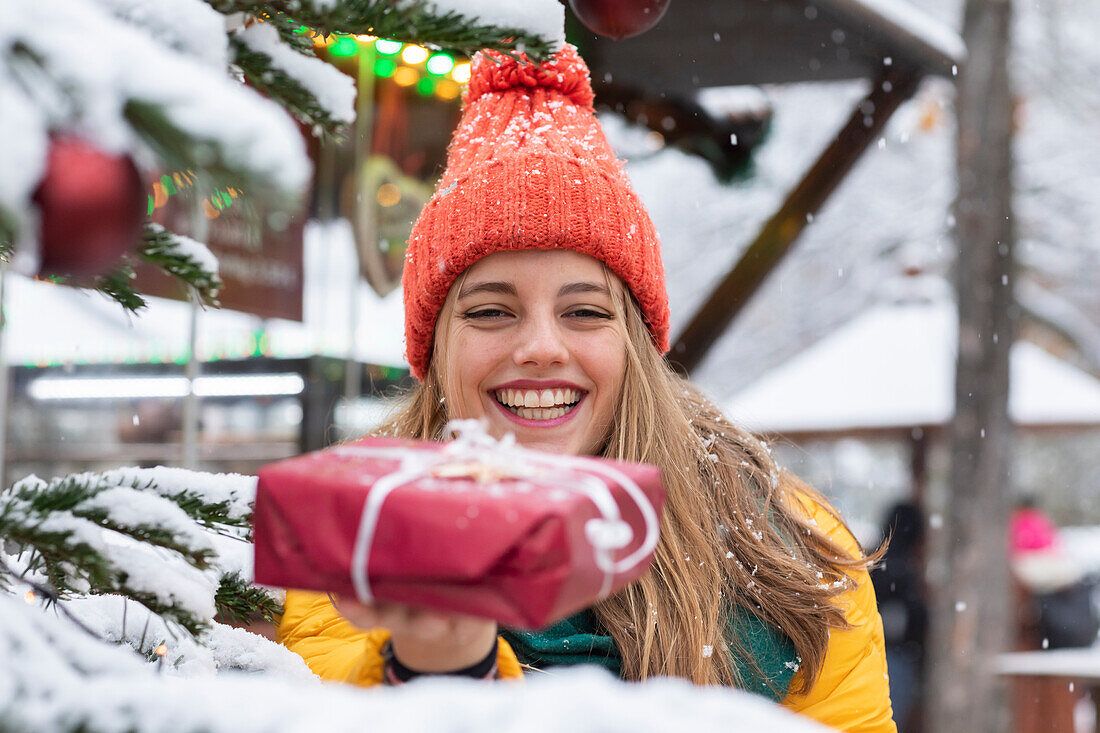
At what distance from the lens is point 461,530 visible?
0.72 meters

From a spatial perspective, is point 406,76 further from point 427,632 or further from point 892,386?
point 892,386

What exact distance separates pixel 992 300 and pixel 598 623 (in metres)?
4.68

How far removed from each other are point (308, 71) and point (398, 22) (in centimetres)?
14

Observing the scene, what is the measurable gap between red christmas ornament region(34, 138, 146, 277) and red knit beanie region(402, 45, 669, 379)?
3.91ft

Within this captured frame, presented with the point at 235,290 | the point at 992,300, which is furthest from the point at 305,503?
the point at 992,300

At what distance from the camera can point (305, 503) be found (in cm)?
77

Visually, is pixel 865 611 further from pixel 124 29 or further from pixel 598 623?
pixel 124 29

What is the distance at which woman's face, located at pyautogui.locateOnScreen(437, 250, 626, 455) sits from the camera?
1.82m

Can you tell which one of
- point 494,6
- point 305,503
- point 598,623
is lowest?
point 598,623

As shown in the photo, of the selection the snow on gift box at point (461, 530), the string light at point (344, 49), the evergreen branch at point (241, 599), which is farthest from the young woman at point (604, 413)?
the string light at point (344, 49)

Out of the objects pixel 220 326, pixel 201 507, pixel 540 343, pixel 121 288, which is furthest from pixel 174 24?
pixel 220 326

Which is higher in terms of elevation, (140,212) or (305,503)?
(140,212)

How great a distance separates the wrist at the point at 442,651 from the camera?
82cm

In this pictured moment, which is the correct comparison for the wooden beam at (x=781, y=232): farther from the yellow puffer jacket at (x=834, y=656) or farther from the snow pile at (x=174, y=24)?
the snow pile at (x=174, y=24)
